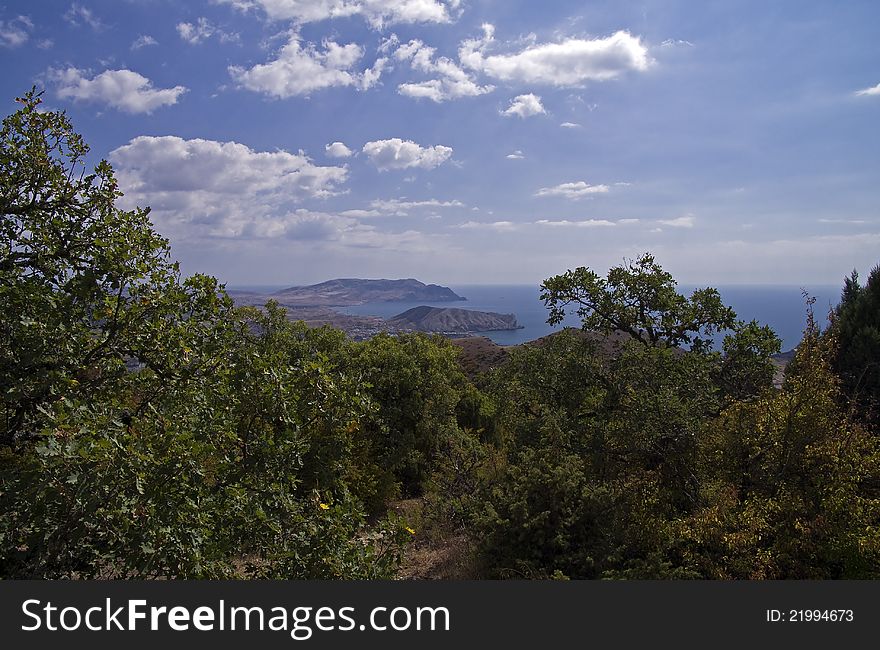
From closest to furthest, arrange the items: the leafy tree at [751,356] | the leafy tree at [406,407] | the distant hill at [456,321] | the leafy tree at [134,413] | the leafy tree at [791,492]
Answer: the leafy tree at [134,413], the leafy tree at [791,492], the leafy tree at [751,356], the leafy tree at [406,407], the distant hill at [456,321]

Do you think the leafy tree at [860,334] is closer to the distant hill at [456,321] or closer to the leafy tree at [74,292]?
the leafy tree at [74,292]

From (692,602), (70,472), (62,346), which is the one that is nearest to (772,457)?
(692,602)

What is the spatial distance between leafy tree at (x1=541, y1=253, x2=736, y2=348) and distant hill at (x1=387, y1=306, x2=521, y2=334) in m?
104

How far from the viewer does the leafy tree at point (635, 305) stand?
12.3 meters

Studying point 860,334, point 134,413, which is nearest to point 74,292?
point 134,413

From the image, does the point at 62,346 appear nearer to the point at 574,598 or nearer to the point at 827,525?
the point at 574,598

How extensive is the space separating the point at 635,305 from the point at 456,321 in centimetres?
11931

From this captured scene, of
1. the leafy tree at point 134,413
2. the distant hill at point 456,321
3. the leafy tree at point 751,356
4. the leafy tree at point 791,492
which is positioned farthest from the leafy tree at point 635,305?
the distant hill at point 456,321

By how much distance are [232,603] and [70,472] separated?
2.03 m

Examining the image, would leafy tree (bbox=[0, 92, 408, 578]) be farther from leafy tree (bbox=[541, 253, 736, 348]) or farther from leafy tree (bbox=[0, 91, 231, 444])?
leafy tree (bbox=[541, 253, 736, 348])

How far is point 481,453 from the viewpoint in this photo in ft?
53.6

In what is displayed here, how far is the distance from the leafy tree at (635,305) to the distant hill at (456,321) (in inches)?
4080

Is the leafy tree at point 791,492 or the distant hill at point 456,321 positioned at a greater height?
the distant hill at point 456,321

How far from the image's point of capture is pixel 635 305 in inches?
505
